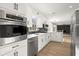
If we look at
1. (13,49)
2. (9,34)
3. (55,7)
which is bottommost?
(13,49)

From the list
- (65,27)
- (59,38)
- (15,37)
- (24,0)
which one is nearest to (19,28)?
(15,37)

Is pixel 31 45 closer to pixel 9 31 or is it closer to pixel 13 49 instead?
pixel 13 49

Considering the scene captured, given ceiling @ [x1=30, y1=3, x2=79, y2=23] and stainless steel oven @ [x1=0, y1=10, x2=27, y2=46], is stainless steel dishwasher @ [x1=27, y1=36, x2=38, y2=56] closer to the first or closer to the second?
stainless steel oven @ [x1=0, y1=10, x2=27, y2=46]

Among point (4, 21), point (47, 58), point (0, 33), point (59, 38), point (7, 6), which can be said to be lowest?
point (59, 38)

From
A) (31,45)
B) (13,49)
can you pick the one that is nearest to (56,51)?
(31,45)

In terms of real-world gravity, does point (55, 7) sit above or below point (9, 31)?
above

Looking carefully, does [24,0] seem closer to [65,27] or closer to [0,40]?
[0,40]

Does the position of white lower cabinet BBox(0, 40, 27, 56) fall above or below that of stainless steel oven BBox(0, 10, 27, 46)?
below

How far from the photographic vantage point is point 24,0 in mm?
830

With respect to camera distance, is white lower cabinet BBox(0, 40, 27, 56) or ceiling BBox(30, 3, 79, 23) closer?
white lower cabinet BBox(0, 40, 27, 56)

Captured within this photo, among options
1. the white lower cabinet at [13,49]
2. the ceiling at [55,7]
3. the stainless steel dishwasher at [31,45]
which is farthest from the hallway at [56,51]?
the ceiling at [55,7]

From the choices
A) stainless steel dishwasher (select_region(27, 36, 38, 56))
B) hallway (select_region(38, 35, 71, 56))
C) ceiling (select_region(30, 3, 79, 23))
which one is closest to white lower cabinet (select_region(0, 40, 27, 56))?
stainless steel dishwasher (select_region(27, 36, 38, 56))

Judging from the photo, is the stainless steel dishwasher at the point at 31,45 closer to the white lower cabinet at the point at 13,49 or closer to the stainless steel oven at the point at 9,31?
the white lower cabinet at the point at 13,49

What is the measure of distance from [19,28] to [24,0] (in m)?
1.09
